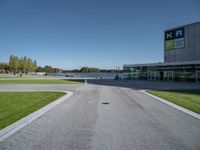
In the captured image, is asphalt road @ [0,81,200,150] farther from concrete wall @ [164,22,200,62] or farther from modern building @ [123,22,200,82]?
concrete wall @ [164,22,200,62]

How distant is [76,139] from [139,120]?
10.3 feet

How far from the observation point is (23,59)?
4683 inches

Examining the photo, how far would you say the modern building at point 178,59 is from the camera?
39.7 m

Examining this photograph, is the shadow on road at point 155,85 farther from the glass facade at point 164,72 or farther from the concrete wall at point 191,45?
the concrete wall at point 191,45

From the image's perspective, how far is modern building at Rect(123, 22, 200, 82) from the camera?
39.7 m

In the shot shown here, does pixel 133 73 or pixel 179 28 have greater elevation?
pixel 179 28

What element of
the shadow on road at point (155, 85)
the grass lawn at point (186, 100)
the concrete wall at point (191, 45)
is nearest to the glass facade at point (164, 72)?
the shadow on road at point (155, 85)

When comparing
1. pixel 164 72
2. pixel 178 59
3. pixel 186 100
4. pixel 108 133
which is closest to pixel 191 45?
pixel 178 59

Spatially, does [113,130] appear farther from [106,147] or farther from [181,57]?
[181,57]

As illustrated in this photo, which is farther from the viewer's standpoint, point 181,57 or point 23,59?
point 23,59

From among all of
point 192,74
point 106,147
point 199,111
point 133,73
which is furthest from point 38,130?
point 133,73

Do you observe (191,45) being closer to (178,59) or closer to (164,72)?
(178,59)

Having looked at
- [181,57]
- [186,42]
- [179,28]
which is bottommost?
[181,57]

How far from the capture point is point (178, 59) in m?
49.1
